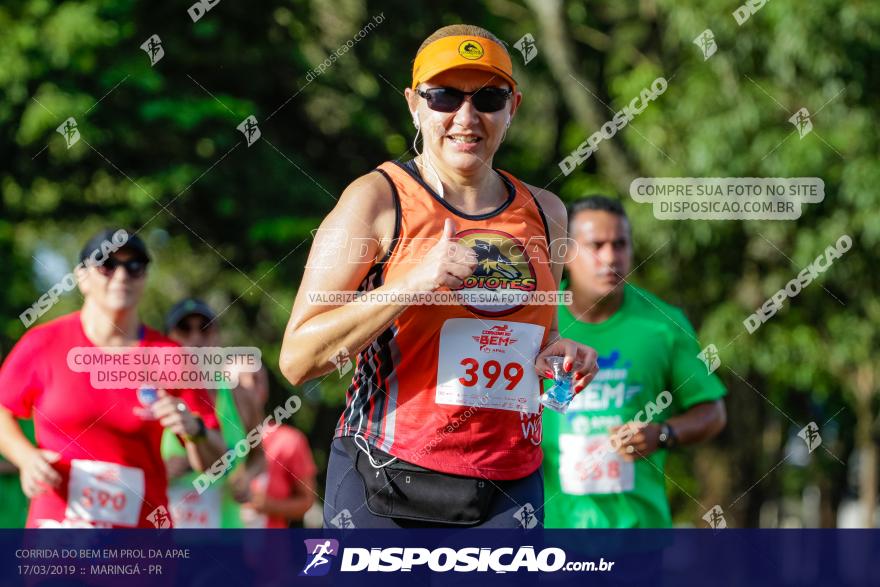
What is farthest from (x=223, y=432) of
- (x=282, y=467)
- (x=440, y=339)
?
(x=440, y=339)

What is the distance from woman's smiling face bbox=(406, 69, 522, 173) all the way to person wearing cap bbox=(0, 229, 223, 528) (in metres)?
1.94

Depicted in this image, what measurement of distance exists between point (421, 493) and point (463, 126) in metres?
1.02

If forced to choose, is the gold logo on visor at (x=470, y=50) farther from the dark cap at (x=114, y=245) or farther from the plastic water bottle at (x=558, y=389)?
the dark cap at (x=114, y=245)

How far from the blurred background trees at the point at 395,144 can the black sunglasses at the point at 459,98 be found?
24.6 feet

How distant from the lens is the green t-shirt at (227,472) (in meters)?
6.90

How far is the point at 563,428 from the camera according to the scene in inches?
234

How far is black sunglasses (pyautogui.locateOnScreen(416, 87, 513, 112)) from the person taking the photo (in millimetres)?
3799

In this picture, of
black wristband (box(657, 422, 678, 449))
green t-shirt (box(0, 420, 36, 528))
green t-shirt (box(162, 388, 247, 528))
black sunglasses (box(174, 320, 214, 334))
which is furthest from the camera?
green t-shirt (box(0, 420, 36, 528))

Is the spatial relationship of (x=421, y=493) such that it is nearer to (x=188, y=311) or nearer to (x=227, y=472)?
(x=227, y=472)

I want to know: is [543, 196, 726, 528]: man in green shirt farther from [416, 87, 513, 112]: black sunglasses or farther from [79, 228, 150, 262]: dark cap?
[416, 87, 513, 112]: black sunglasses

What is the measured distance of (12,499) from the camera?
10531 mm

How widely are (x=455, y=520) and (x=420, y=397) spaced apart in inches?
13.7

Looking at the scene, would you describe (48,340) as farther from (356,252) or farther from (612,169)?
(612,169)

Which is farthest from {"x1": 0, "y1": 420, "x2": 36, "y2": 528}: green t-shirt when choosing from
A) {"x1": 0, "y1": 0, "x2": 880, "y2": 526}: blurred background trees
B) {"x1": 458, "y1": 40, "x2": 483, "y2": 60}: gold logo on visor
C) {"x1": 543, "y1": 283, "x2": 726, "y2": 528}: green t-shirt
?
{"x1": 458, "y1": 40, "x2": 483, "y2": 60}: gold logo on visor
